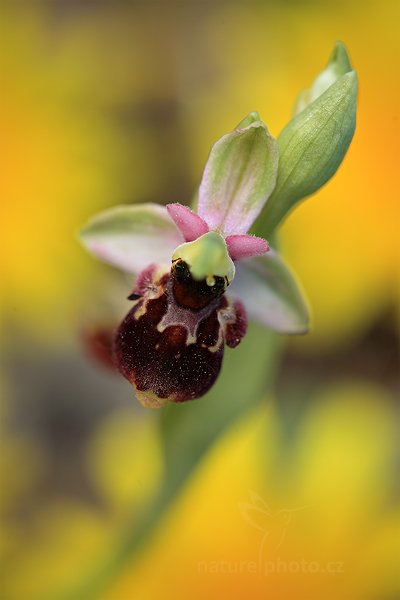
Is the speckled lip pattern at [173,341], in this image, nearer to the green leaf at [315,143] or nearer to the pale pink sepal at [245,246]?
the pale pink sepal at [245,246]

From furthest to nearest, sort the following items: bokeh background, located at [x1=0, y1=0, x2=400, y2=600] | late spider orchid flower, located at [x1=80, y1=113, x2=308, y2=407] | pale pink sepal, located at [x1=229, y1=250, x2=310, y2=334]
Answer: bokeh background, located at [x1=0, y1=0, x2=400, y2=600], pale pink sepal, located at [x1=229, y1=250, x2=310, y2=334], late spider orchid flower, located at [x1=80, y1=113, x2=308, y2=407]

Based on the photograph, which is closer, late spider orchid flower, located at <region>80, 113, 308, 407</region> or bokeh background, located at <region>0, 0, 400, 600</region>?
late spider orchid flower, located at <region>80, 113, 308, 407</region>

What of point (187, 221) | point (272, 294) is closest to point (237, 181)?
point (187, 221)

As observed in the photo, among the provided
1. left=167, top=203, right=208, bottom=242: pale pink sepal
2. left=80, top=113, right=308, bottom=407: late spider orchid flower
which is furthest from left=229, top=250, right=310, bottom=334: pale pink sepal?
left=167, top=203, right=208, bottom=242: pale pink sepal

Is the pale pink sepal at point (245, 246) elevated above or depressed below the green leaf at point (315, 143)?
below

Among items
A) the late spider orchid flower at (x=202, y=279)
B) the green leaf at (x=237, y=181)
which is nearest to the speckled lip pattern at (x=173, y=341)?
the late spider orchid flower at (x=202, y=279)

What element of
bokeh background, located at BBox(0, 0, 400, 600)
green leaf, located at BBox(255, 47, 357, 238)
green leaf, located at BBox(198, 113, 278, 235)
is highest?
green leaf, located at BBox(255, 47, 357, 238)

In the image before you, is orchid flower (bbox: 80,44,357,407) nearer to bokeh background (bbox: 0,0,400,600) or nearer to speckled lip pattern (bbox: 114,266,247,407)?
speckled lip pattern (bbox: 114,266,247,407)

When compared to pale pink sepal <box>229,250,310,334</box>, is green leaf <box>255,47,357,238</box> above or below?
above
